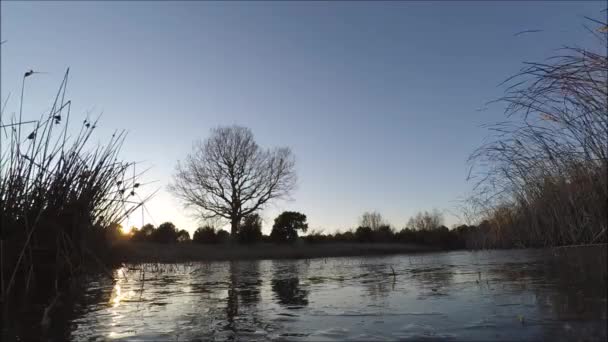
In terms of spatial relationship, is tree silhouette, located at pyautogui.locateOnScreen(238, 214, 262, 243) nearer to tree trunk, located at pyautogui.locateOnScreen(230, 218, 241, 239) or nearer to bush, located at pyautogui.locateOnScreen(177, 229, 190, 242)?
tree trunk, located at pyautogui.locateOnScreen(230, 218, 241, 239)

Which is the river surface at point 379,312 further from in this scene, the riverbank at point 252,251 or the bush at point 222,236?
the bush at point 222,236

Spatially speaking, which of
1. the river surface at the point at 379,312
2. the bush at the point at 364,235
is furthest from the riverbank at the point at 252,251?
the river surface at the point at 379,312

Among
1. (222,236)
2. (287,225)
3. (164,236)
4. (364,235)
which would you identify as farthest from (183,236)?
(364,235)

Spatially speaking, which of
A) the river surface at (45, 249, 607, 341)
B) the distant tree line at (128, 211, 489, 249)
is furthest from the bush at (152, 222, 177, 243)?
the river surface at (45, 249, 607, 341)

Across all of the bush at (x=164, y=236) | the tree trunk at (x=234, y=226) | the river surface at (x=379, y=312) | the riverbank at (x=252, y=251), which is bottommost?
the river surface at (x=379, y=312)

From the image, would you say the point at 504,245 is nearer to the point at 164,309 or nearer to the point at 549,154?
the point at 549,154

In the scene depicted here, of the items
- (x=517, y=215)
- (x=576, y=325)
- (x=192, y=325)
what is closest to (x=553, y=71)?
(x=576, y=325)

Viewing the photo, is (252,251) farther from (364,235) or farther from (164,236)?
(364,235)

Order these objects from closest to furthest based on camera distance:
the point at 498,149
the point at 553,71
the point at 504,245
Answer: the point at 553,71
the point at 498,149
the point at 504,245

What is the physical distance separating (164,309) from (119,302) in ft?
3.13

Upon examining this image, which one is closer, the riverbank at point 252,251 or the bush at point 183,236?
the riverbank at point 252,251

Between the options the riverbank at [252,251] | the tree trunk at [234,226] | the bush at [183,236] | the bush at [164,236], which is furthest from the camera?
the tree trunk at [234,226]


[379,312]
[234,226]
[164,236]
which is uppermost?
[234,226]

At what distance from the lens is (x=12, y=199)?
4027mm
